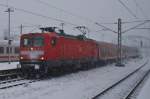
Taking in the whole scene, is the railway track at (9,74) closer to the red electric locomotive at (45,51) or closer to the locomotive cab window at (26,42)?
the red electric locomotive at (45,51)

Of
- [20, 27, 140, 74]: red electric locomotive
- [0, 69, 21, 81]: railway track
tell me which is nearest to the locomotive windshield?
[20, 27, 140, 74]: red electric locomotive

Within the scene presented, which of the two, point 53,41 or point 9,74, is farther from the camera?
point 53,41

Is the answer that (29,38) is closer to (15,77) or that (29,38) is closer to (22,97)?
(15,77)

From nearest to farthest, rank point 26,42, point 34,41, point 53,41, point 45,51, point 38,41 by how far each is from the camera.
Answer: point 45,51 → point 38,41 → point 34,41 → point 53,41 → point 26,42

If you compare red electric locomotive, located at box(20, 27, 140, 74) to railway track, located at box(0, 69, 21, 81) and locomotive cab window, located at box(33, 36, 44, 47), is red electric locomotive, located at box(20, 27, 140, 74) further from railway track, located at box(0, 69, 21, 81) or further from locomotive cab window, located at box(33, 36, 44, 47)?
railway track, located at box(0, 69, 21, 81)

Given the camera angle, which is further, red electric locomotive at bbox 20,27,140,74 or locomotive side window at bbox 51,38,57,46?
locomotive side window at bbox 51,38,57,46

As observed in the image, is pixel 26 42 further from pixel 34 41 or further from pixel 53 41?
pixel 53 41

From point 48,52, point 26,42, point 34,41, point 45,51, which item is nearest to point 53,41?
Result: point 48,52

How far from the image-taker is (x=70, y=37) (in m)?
23.7

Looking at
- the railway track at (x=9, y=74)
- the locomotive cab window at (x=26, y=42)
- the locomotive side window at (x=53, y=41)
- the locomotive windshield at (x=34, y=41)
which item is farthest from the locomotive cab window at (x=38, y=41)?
the railway track at (x=9, y=74)

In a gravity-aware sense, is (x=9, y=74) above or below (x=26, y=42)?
below

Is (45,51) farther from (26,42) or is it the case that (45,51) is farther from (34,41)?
(26,42)

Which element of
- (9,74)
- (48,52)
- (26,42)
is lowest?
(9,74)

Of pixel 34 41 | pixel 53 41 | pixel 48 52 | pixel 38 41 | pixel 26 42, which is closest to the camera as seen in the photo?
pixel 48 52
